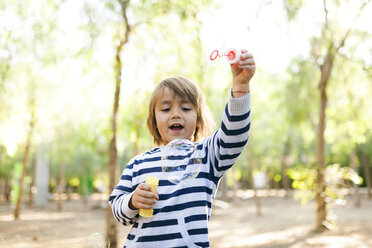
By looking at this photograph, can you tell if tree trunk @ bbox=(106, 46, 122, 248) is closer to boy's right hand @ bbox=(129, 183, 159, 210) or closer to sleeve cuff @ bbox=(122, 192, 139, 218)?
sleeve cuff @ bbox=(122, 192, 139, 218)

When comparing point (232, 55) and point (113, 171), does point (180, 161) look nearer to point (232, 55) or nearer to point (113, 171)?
point (232, 55)

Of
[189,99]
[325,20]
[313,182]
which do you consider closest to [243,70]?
[189,99]

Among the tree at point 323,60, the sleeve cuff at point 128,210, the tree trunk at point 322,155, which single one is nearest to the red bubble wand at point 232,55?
the sleeve cuff at point 128,210

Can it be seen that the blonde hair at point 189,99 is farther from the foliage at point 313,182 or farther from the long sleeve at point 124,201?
the foliage at point 313,182

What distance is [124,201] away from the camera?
168 centimetres

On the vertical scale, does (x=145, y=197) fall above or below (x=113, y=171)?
above

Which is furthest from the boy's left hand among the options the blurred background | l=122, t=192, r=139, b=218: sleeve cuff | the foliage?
the foliage

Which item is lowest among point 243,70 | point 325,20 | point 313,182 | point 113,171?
point 313,182

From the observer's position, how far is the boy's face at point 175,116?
1796 millimetres

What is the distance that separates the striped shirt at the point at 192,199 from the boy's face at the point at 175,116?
0.38 ft

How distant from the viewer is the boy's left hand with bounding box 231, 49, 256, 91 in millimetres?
1457

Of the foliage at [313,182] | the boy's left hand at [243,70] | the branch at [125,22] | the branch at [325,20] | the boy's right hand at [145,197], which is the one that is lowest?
the foliage at [313,182]

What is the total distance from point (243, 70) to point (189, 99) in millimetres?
402

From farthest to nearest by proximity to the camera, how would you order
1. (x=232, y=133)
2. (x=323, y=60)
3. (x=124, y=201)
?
1. (x=323, y=60)
2. (x=124, y=201)
3. (x=232, y=133)
